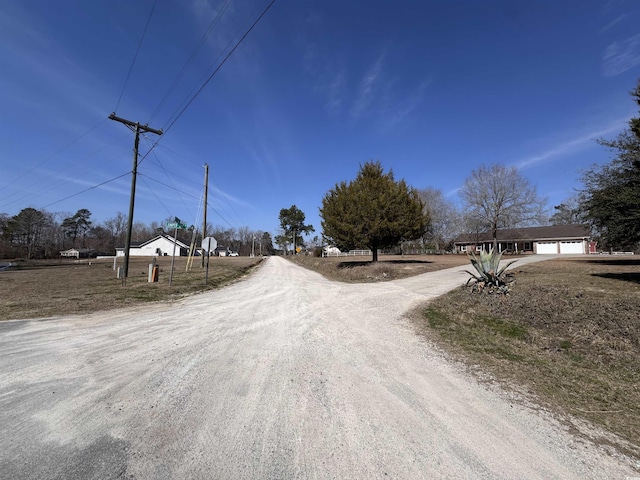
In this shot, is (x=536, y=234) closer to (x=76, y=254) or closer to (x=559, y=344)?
(x=559, y=344)

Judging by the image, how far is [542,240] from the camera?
4741cm

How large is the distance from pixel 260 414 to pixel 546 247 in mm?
57725

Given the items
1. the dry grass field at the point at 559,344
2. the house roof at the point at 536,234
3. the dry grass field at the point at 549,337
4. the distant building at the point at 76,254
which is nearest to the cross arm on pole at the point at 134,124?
the dry grass field at the point at 549,337

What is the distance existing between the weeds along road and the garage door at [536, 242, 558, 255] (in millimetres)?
53834

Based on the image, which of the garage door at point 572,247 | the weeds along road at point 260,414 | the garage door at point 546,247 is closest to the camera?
the weeds along road at point 260,414

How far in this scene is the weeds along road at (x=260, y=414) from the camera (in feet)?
7.30

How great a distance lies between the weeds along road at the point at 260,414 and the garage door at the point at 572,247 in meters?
53.8

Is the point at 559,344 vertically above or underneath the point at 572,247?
underneath

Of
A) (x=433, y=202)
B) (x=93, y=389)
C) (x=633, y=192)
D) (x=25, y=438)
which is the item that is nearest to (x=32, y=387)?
(x=93, y=389)

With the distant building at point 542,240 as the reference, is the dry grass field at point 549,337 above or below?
below

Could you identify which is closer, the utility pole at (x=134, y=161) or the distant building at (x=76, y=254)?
the utility pole at (x=134, y=161)

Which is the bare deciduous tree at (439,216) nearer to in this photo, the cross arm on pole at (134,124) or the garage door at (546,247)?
the garage door at (546,247)

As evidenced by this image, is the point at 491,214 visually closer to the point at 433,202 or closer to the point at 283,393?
the point at 433,202

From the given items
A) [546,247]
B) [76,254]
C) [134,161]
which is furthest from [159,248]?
[546,247]
